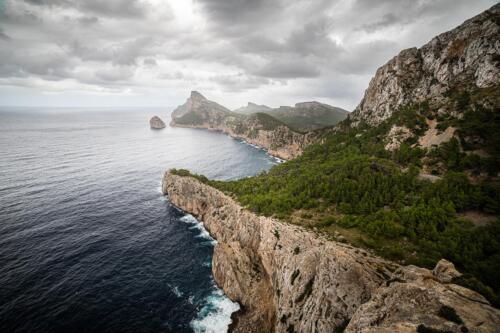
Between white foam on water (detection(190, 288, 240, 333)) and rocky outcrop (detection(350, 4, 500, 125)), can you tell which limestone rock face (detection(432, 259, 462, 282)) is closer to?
white foam on water (detection(190, 288, 240, 333))

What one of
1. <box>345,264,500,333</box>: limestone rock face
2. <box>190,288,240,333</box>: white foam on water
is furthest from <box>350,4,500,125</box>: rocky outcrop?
<box>190,288,240,333</box>: white foam on water

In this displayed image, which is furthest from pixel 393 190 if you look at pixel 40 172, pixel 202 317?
pixel 40 172

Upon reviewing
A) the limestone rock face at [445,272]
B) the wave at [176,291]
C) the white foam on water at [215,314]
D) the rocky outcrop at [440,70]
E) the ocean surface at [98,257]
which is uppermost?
the rocky outcrop at [440,70]

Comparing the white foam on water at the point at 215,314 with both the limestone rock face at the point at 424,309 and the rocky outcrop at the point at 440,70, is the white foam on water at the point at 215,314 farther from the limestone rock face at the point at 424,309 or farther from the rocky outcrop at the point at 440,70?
the rocky outcrop at the point at 440,70

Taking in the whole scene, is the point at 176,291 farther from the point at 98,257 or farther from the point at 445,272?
the point at 445,272

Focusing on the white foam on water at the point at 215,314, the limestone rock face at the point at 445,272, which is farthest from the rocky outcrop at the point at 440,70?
the white foam on water at the point at 215,314

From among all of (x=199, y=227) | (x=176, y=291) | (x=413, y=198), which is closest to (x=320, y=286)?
(x=413, y=198)
